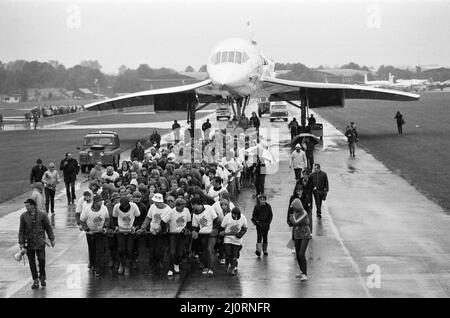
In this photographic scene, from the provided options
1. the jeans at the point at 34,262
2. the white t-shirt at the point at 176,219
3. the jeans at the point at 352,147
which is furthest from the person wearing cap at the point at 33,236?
the jeans at the point at 352,147

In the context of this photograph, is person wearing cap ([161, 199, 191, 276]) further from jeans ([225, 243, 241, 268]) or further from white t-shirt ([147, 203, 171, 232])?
jeans ([225, 243, 241, 268])

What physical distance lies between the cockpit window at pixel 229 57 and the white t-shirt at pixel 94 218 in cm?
2128

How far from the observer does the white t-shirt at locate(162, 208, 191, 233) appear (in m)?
14.6

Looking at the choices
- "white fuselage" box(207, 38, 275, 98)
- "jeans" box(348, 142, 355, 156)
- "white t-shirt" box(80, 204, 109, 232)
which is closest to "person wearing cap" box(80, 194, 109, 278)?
"white t-shirt" box(80, 204, 109, 232)

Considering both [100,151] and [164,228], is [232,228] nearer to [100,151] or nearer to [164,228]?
[164,228]

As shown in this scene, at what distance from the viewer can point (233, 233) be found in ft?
47.4

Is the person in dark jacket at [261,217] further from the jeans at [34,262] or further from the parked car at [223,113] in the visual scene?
the parked car at [223,113]

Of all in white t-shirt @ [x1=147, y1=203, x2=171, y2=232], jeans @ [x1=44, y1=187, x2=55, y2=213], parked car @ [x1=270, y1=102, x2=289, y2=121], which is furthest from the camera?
parked car @ [x1=270, y1=102, x2=289, y2=121]

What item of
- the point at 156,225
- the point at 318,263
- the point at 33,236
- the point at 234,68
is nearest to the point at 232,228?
the point at 156,225

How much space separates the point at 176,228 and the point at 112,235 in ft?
4.34

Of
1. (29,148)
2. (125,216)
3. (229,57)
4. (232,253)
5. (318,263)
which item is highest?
(229,57)

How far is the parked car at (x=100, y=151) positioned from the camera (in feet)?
106
